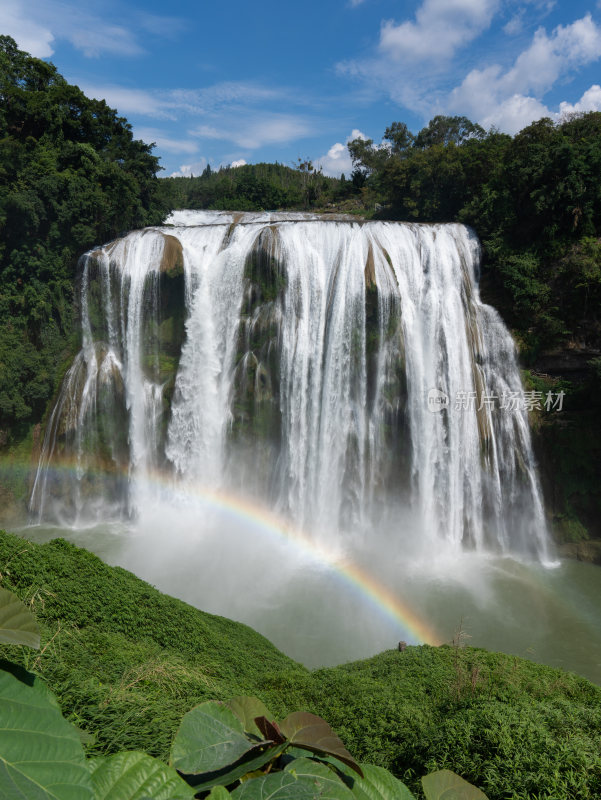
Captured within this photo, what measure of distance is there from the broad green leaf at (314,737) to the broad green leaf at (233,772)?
0.05 metres

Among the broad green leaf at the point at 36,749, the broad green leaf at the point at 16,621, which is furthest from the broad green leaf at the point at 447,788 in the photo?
Answer: the broad green leaf at the point at 16,621

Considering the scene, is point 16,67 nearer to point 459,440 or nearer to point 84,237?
point 84,237

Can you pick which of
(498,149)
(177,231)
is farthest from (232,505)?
(498,149)

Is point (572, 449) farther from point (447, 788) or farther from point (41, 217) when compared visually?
point (41, 217)

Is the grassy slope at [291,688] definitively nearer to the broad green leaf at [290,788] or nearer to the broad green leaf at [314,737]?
the broad green leaf at [314,737]

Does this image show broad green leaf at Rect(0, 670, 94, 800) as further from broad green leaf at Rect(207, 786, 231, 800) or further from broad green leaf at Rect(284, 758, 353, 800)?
broad green leaf at Rect(284, 758, 353, 800)

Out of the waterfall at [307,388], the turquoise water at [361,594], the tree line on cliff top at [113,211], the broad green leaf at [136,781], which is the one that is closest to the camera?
the broad green leaf at [136,781]

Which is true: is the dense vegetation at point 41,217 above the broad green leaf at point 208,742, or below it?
above

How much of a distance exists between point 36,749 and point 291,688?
6.19m

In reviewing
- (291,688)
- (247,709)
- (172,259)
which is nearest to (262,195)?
(172,259)

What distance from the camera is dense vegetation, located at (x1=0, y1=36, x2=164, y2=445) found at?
53.7 feet

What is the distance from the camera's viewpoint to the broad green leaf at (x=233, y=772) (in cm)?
88

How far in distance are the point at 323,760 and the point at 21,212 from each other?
63.6ft

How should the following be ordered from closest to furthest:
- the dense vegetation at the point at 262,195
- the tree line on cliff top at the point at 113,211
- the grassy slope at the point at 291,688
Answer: the grassy slope at the point at 291,688, the tree line on cliff top at the point at 113,211, the dense vegetation at the point at 262,195
